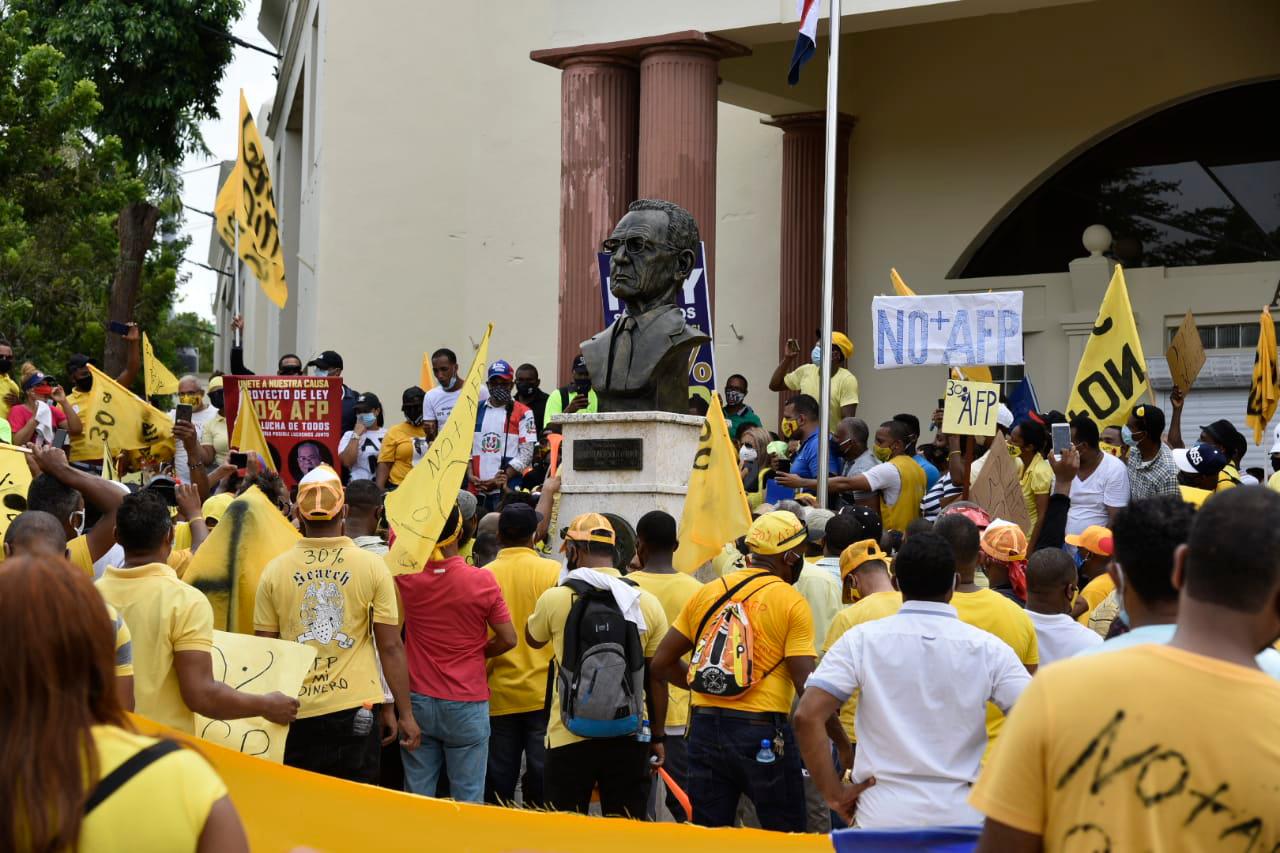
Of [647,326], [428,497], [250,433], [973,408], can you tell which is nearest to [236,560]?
[428,497]

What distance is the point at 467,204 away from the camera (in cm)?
2331

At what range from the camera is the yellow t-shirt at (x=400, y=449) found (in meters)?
14.5

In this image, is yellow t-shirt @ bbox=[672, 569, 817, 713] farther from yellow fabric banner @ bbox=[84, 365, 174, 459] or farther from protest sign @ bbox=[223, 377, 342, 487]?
yellow fabric banner @ bbox=[84, 365, 174, 459]

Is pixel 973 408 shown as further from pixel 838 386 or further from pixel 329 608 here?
pixel 329 608

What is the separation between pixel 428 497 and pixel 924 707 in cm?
282

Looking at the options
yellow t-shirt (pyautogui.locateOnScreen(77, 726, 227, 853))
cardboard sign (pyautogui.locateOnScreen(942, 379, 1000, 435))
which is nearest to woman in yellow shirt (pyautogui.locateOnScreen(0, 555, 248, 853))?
yellow t-shirt (pyautogui.locateOnScreen(77, 726, 227, 853))

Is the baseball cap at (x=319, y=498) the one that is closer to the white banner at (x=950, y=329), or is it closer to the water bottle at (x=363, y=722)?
the water bottle at (x=363, y=722)

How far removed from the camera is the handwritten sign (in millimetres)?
6277

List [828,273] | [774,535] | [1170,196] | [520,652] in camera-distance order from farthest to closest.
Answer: [1170,196] → [828,273] → [520,652] → [774,535]

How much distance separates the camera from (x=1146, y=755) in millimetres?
3037

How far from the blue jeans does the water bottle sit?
581mm

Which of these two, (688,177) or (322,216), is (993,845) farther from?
(322,216)

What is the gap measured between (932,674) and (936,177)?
614 inches

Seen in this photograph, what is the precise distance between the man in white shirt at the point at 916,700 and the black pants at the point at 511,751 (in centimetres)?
325
